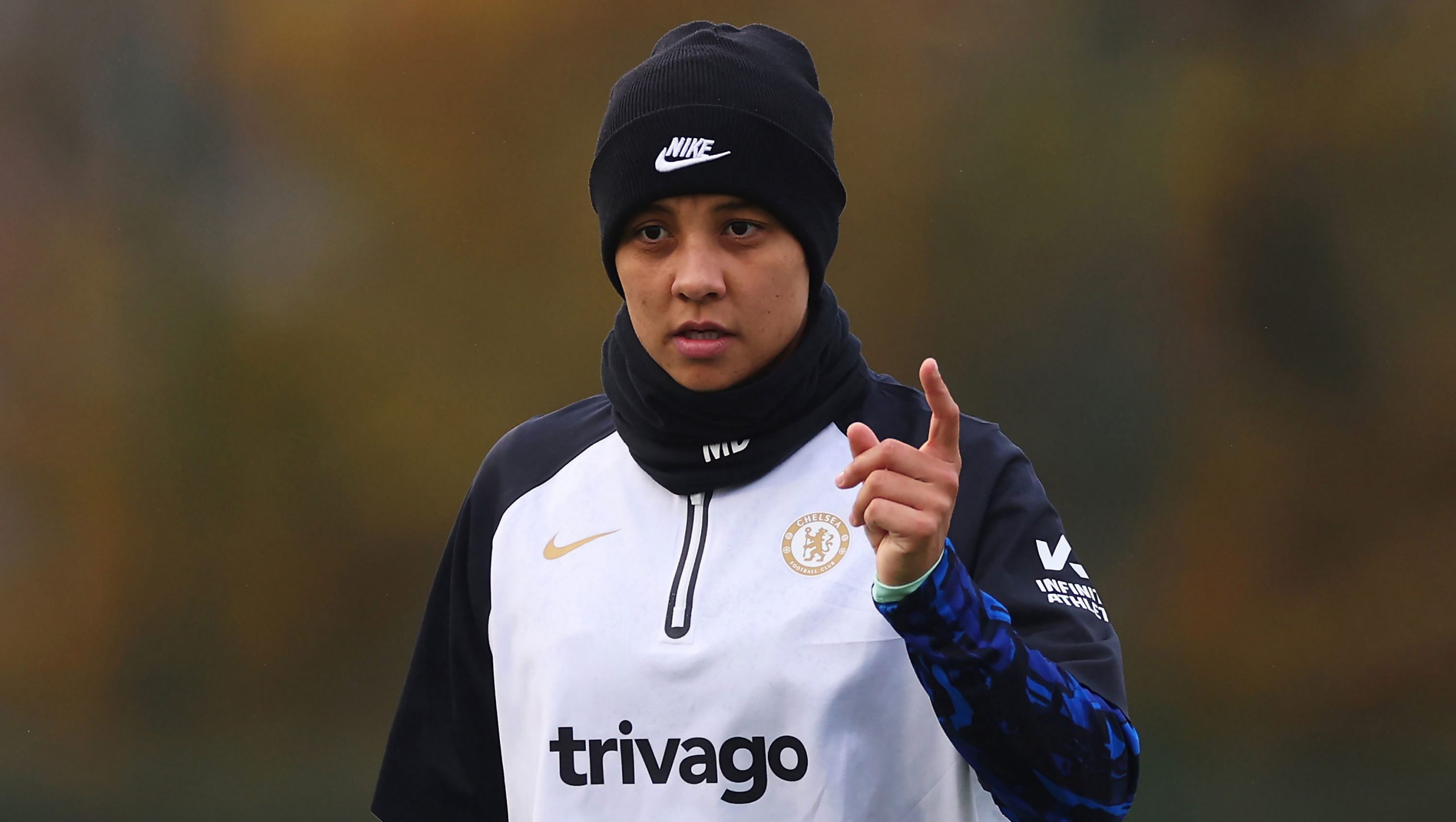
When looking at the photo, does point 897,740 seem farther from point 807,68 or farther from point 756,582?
point 807,68

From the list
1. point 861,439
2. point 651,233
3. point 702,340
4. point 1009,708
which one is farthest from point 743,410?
point 1009,708

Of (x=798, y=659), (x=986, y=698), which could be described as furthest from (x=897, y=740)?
(x=986, y=698)

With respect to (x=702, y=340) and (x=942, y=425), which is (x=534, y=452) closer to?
(x=702, y=340)

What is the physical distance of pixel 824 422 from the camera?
5.50 feet

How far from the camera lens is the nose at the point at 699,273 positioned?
5.08 feet

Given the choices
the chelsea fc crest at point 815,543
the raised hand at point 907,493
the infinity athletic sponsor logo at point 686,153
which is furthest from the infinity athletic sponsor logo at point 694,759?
the infinity athletic sponsor logo at point 686,153

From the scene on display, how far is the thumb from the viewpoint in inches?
51.2

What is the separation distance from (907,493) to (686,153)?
1.55 feet

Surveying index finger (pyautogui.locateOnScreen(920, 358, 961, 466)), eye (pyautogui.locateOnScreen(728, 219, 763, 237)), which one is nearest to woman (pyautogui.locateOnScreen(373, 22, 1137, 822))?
eye (pyautogui.locateOnScreen(728, 219, 763, 237))

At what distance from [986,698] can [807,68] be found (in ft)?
2.44

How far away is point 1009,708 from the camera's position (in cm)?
130

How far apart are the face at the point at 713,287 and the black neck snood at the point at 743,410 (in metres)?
0.02

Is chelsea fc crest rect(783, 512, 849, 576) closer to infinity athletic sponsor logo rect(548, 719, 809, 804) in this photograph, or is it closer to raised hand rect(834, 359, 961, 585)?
infinity athletic sponsor logo rect(548, 719, 809, 804)

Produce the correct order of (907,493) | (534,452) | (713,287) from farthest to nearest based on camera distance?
(534,452) → (713,287) → (907,493)
